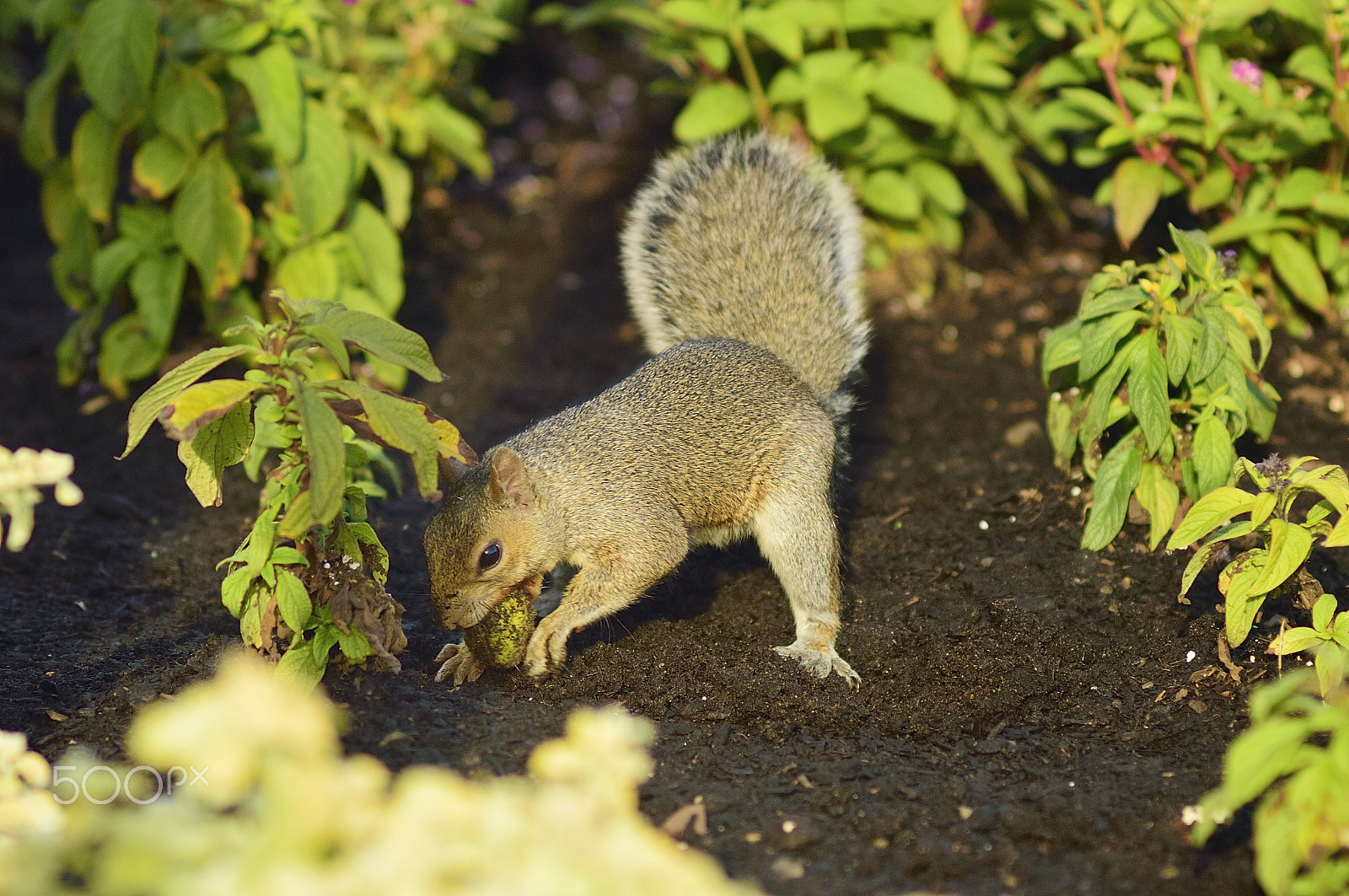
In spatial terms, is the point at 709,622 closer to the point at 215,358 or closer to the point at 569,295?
the point at 215,358

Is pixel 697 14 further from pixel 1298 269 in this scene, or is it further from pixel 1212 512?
pixel 1212 512

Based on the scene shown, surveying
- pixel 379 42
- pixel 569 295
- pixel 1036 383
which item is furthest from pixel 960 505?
pixel 379 42

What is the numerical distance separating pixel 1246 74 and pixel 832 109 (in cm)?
164

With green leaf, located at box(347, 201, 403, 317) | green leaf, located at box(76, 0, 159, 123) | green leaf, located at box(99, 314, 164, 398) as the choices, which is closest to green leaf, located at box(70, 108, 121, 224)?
green leaf, located at box(76, 0, 159, 123)

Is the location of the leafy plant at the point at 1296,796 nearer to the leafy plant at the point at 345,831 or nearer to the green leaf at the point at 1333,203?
the leafy plant at the point at 345,831

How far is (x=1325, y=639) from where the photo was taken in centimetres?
303

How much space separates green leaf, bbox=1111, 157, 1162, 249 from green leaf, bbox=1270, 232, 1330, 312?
0.53 meters

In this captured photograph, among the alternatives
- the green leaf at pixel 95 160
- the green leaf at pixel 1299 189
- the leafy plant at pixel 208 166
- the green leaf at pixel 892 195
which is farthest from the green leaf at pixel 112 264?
the green leaf at pixel 1299 189

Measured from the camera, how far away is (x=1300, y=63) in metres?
4.61

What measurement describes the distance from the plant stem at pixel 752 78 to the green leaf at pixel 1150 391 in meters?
2.42

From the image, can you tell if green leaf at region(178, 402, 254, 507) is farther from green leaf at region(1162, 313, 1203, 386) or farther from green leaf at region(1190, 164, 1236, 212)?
green leaf at region(1190, 164, 1236, 212)

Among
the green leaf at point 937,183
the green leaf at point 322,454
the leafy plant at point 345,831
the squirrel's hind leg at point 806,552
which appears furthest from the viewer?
the green leaf at point 937,183

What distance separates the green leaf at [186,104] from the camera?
4602 mm

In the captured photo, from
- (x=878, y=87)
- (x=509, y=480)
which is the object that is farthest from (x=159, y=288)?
(x=878, y=87)
